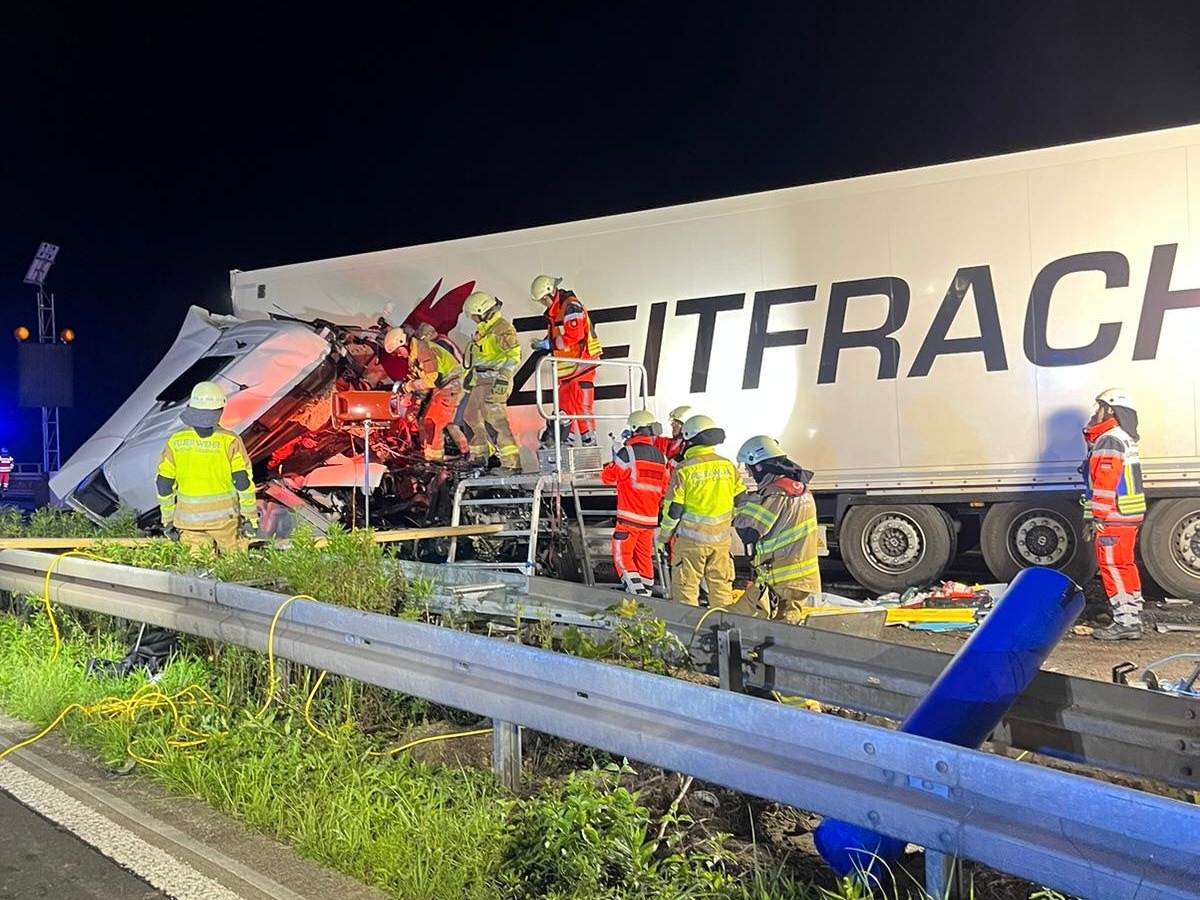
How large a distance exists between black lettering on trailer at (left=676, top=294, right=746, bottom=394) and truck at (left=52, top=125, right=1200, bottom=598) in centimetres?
2

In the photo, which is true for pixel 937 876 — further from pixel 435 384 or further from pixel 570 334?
pixel 435 384

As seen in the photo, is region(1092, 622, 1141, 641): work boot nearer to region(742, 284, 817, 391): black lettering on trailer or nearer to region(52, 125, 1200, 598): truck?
region(52, 125, 1200, 598): truck

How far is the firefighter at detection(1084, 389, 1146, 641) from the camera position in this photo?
282 inches

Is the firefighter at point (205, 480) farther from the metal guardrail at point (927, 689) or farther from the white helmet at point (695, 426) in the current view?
the metal guardrail at point (927, 689)

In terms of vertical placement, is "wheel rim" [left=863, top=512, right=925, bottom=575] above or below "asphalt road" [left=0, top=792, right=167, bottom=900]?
above

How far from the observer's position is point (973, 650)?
278 cm

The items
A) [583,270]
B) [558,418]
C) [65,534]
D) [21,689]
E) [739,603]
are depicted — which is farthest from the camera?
[583,270]

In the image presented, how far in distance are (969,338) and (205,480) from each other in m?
6.16

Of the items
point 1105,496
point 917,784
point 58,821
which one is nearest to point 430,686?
point 58,821

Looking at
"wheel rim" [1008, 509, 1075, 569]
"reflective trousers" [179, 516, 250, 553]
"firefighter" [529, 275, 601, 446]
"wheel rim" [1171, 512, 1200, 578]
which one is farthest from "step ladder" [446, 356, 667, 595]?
"wheel rim" [1171, 512, 1200, 578]

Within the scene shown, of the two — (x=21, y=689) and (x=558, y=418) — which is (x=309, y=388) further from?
(x=21, y=689)

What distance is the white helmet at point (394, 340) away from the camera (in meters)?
10.0

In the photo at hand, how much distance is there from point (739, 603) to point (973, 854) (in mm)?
4254

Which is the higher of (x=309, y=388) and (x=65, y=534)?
(x=309, y=388)
